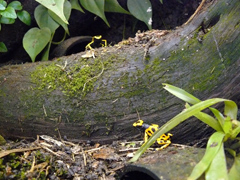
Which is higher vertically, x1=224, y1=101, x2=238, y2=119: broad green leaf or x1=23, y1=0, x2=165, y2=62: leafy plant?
x1=23, y1=0, x2=165, y2=62: leafy plant

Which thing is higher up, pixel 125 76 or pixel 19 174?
pixel 125 76

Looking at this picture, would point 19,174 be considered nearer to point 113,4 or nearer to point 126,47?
point 126,47

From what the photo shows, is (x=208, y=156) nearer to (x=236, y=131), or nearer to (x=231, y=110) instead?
(x=236, y=131)

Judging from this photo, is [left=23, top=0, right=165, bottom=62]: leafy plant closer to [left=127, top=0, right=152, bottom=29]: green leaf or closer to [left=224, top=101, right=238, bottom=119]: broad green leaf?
[left=127, top=0, right=152, bottom=29]: green leaf

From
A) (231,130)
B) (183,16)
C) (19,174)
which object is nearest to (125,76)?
(231,130)


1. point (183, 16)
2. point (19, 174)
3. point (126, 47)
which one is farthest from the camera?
point (183, 16)

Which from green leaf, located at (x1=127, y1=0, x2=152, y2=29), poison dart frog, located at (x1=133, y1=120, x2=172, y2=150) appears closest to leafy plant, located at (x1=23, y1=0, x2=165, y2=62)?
green leaf, located at (x1=127, y1=0, x2=152, y2=29)
